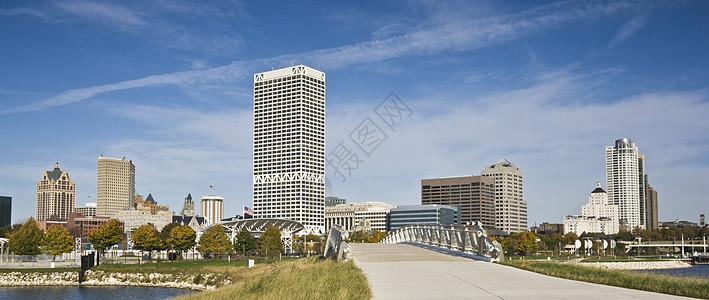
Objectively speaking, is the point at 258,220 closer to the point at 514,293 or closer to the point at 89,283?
the point at 89,283

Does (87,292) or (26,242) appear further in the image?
(26,242)

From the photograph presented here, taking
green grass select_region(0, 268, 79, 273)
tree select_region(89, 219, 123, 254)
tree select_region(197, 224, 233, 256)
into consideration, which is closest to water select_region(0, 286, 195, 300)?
green grass select_region(0, 268, 79, 273)

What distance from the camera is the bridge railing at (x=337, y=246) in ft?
90.2

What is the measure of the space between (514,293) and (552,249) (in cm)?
15496

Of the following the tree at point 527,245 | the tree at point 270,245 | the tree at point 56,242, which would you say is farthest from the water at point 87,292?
the tree at point 527,245

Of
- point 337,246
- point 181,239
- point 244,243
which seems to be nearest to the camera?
point 337,246

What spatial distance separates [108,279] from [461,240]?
49780 millimetres

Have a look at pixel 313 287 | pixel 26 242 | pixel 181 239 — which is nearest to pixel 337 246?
pixel 313 287

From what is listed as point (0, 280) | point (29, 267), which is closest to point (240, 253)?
point (29, 267)

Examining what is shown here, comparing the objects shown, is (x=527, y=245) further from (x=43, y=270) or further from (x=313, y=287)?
(x=313, y=287)

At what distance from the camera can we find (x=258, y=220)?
178250 mm

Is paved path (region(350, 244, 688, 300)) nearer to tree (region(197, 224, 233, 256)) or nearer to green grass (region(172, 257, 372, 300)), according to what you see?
green grass (region(172, 257, 372, 300))

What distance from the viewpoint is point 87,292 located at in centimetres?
6059

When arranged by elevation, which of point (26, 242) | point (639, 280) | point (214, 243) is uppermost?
point (639, 280)
